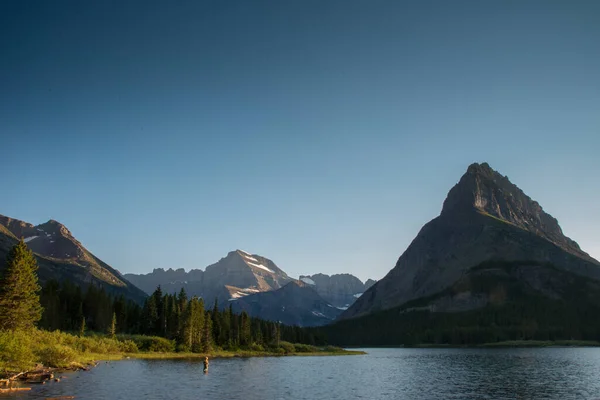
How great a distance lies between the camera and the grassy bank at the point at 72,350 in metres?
69.8

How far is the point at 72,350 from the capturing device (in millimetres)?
95938

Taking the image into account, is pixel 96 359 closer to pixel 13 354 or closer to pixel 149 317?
pixel 13 354

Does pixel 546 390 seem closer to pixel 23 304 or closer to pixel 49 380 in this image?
pixel 49 380

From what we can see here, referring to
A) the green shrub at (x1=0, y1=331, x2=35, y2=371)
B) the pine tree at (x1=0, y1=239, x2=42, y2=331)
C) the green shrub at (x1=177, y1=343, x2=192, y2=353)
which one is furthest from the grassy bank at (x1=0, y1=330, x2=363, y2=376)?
the pine tree at (x1=0, y1=239, x2=42, y2=331)

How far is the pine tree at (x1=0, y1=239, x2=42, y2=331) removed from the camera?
316 ft

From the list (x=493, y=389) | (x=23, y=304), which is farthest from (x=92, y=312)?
(x=493, y=389)

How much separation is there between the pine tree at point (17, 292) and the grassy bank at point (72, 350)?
3675 millimetres

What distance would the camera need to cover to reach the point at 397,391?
7794 cm

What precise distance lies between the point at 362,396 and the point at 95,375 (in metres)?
42.9

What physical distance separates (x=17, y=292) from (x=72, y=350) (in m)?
16.2

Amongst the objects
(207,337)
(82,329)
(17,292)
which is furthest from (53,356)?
(207,337)

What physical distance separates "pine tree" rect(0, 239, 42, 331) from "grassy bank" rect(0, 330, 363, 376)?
3675mm

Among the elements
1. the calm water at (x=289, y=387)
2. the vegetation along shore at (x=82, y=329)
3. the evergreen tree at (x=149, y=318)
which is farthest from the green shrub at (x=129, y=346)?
the calm water at (x=289, y=387)

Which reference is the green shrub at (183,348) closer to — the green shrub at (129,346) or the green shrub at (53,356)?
the green shrub at (129,346)
